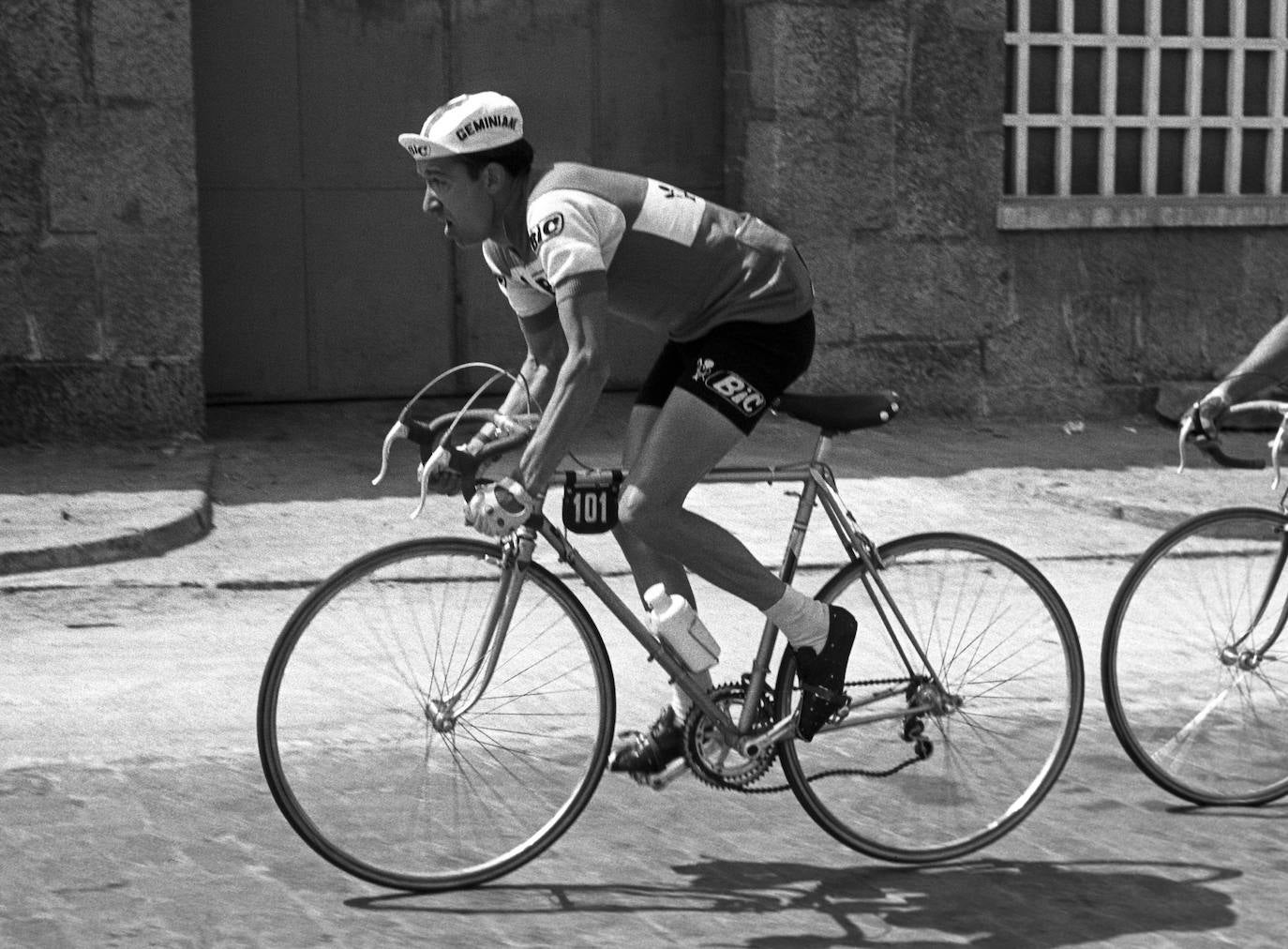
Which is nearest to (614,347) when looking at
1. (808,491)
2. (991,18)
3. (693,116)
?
(693,116)

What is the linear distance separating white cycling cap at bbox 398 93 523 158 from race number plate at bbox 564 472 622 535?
2.36 ft

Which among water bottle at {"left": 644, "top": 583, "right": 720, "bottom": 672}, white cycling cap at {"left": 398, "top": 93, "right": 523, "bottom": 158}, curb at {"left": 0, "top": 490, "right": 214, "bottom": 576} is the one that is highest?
white cycling cap at {"left": 398, "top": 93, "right": 523, "bottom": 158}

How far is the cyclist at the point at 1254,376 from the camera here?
4781mm

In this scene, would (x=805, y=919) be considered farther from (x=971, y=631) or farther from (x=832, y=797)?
(x=971, y=631)

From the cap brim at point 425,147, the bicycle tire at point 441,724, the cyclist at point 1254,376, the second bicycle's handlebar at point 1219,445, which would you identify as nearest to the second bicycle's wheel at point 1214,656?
the second bicycle's handlebar at point 1219,445

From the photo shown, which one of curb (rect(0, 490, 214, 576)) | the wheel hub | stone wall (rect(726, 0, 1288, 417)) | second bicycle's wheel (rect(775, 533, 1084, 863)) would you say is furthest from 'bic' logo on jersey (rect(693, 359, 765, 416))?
stone wall (rect(726, 0, 1288, 417))

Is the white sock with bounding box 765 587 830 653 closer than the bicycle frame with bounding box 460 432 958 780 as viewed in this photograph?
No

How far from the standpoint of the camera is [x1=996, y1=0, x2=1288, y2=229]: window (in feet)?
37.9

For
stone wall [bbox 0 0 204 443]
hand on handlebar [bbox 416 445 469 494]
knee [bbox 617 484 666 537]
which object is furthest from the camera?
stone wall [bbox 0 0 204 443]

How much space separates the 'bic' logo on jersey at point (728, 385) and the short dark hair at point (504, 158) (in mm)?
581

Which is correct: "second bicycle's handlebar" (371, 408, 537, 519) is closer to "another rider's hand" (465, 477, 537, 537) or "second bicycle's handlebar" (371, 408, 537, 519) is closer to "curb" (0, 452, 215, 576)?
"another rider's hand" (465, 477, 537, 537)

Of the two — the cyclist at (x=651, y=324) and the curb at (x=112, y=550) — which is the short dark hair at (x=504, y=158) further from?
the curb at (x=112, y=550)

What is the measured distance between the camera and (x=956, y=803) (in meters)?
4.64

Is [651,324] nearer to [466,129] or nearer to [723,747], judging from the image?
[466,129]
